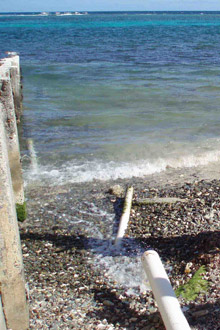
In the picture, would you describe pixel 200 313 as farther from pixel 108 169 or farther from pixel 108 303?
pixel 108 169

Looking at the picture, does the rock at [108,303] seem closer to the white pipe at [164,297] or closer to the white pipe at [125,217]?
the white pipe at [164,297]

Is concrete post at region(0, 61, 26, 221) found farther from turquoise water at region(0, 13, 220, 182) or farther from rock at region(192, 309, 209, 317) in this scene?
rock at region(192, 309, 209, 317)

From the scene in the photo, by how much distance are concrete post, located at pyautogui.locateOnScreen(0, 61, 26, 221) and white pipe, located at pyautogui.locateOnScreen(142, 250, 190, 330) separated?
3198mm

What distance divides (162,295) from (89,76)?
61.3 ft

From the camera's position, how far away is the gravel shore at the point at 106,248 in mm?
4277

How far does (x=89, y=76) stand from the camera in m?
21.5

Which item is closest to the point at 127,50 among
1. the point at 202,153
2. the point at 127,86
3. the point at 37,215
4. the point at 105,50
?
the point at 105,50

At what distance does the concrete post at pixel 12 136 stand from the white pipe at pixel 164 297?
3.20m

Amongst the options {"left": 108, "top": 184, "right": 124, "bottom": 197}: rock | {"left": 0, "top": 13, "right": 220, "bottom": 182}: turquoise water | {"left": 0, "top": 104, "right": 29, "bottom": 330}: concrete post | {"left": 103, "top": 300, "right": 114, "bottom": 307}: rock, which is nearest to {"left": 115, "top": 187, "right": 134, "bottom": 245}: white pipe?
{"left": 108, "top": 184, "right": 124, "bottom": 197}: rock

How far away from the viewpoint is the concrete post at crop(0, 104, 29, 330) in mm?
3730

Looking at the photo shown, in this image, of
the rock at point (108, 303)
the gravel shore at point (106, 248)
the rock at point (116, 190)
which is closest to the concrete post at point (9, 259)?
the gravel shore at point (106, 248)

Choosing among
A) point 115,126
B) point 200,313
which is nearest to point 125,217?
point 200,313

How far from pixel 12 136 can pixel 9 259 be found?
10.6 ft

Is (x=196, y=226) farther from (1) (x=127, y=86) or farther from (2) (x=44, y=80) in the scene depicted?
(2) (x=44, y=80)
